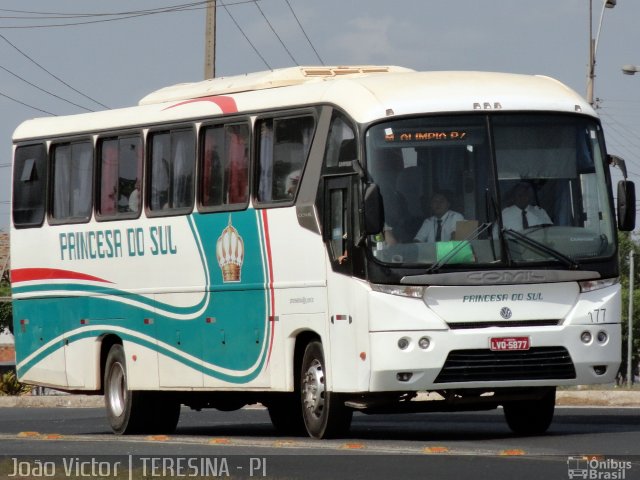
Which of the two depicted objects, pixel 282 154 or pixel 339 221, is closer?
pixel 339 221

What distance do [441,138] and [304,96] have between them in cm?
187

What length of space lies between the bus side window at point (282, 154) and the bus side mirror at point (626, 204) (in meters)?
3.11

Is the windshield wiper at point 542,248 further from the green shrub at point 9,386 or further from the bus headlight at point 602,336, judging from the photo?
the green shrub at point 9,386

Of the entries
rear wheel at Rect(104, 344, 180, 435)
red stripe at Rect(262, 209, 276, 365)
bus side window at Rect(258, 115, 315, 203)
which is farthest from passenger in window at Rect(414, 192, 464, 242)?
rear wheel at Rect(104, 344, 180, 435)

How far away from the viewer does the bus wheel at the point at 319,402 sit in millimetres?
16688

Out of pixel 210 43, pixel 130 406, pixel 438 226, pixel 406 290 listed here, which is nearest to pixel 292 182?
pixel 438 226

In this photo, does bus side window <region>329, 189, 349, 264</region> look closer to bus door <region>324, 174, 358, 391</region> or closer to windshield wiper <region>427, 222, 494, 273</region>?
bus door <region>324, 174, 358, 391</region>

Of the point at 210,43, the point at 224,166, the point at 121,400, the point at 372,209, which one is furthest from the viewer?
the point at 210,43

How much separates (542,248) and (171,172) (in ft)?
17.3

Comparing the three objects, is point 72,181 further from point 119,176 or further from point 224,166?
point 224,166

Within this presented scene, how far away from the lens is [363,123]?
16406 mm

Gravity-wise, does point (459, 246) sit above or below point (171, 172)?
below

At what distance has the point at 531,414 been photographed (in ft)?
57.6

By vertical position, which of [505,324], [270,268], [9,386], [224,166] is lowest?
[9,386]
